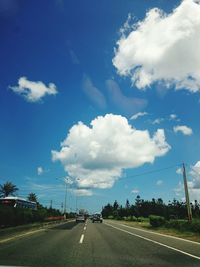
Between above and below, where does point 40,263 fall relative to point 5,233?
below

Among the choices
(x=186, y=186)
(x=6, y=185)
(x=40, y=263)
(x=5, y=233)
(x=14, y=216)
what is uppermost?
(x=6, y=185)

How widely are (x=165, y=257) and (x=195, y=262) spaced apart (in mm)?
1396

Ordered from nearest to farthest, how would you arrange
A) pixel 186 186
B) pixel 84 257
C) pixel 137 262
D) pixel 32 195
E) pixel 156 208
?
pixel 137 262 → pixel 84 257 → pixel 186 186 → pixel 32 195 → pixel 156 208

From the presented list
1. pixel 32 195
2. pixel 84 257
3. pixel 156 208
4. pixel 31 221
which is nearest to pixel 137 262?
pixel 84 257

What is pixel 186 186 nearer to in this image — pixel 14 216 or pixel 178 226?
pixel 178 226

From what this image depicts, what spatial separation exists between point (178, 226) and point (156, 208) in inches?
5382

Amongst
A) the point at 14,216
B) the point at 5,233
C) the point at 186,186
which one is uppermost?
the point at 186,186

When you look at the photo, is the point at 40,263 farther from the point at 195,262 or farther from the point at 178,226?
the point at 178,226

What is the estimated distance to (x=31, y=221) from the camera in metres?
47.3

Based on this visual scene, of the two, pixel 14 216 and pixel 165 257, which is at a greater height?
pixel 14 216

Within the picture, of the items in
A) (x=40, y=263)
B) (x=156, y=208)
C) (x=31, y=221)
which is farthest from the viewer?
(x=156, y=208)

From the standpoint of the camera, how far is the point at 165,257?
476 inches

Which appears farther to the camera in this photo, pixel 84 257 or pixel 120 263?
pixel 84 257

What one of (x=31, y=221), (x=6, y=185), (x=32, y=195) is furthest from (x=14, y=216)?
(x=32, y=195)
